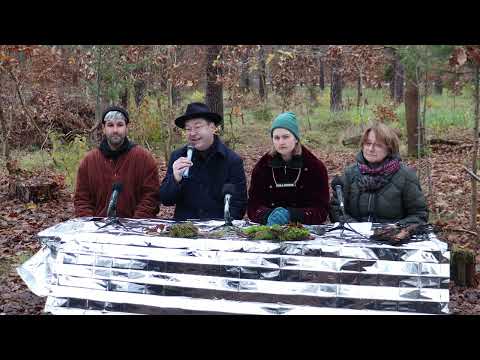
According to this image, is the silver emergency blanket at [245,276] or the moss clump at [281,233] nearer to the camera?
the silver emergency blanket at [245,276]

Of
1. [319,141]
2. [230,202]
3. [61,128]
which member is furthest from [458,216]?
[61,128]

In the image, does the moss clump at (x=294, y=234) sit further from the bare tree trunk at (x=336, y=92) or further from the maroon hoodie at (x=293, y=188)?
the bare tree trunk at (x=336, y=92)

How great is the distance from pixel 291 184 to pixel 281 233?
0.83 m

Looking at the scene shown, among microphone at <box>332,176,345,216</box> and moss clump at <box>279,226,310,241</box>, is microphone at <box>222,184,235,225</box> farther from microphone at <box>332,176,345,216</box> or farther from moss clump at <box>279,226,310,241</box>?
microphone at <box>332,176,345,216</box>

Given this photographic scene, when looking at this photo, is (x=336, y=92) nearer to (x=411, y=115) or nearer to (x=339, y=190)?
(x=411, y=115)

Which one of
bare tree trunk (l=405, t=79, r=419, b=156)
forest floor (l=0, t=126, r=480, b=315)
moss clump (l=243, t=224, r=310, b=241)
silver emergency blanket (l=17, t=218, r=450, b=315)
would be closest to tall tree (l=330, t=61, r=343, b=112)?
forest floor (l=0, t=126, r=480, b=315)

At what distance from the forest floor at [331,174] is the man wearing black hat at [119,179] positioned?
949mm

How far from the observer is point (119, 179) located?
491 cm

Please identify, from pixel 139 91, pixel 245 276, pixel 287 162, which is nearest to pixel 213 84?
pixel 139 91

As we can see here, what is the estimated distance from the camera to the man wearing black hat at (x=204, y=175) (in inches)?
184

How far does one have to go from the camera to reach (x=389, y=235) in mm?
3645

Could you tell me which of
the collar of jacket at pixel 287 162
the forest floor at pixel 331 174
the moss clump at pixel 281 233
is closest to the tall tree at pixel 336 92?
the forest floor at pixel 331 174

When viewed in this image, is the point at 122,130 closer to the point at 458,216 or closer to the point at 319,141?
the point at 458,216

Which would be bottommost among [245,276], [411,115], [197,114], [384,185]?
[245,276]
